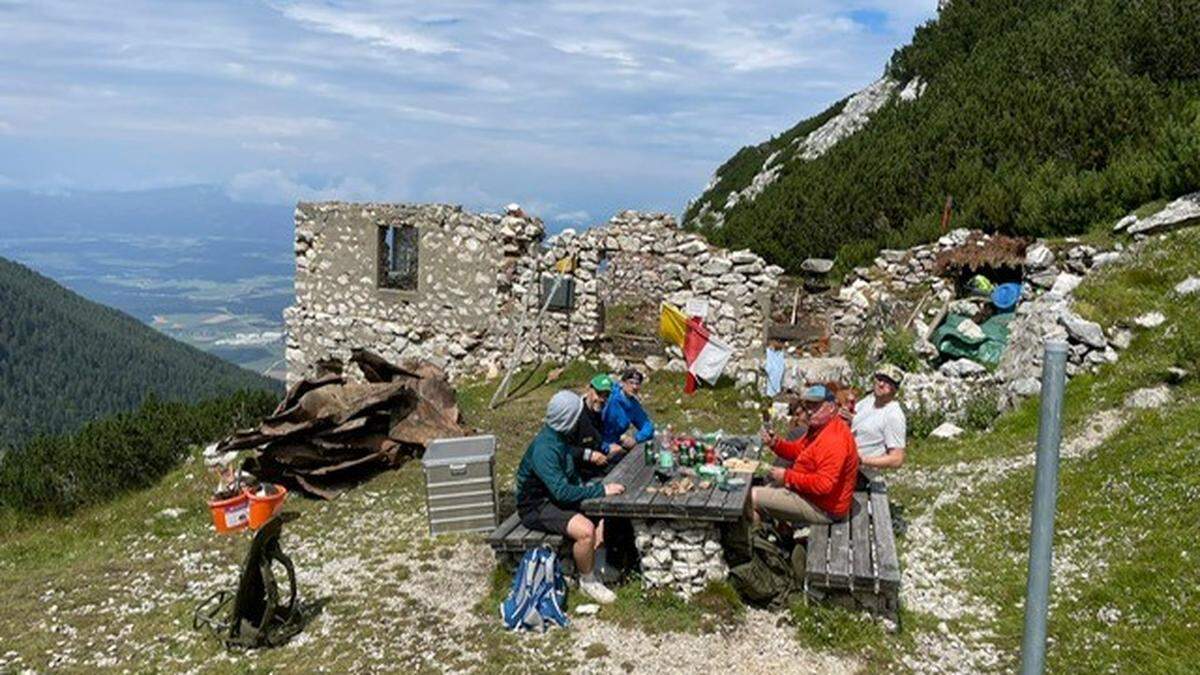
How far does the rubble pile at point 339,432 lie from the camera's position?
35.5 feet

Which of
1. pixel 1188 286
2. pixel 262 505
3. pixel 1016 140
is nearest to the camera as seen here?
pixel 262 505

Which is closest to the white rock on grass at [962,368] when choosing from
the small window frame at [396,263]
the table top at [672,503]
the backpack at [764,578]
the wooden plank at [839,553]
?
the wooden plank at [839,553]

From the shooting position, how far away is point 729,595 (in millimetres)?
6371

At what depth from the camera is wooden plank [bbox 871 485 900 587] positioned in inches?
230

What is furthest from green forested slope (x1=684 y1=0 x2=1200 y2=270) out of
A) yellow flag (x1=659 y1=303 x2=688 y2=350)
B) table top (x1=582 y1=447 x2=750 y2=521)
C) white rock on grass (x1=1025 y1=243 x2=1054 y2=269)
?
table top (x1=582 y1=447 x2=750 y2=521)

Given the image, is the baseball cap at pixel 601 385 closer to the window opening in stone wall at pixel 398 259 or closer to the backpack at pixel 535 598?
the backpack at pixel 535 598

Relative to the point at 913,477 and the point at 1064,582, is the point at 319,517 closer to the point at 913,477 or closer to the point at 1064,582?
the point at 913,477

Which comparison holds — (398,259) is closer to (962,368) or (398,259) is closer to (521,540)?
(962,368)

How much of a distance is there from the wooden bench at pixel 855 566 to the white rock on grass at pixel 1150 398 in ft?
16.1

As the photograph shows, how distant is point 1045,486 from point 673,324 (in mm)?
12763

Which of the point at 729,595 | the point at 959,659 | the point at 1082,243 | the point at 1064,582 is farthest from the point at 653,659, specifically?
the point at 1082,243

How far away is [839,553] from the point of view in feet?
20.4

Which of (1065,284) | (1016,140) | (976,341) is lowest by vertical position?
(976,341)

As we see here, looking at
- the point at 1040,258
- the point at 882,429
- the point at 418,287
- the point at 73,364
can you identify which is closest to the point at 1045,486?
the point at 882,429
